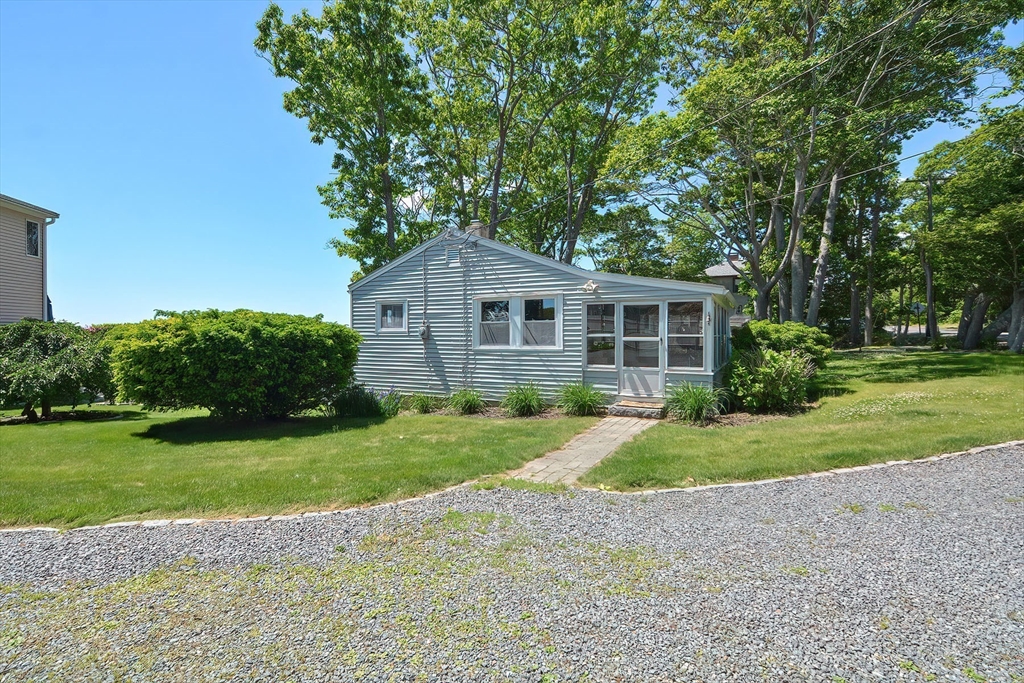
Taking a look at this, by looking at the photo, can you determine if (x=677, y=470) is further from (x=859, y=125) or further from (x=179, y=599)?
(x=859, y=125)

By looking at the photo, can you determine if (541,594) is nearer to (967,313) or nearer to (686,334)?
(686,334)

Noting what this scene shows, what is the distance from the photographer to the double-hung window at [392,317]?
46.0ft

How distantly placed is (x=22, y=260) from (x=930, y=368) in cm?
3042

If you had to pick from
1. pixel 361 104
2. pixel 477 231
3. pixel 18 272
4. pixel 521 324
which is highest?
pixel 361 104

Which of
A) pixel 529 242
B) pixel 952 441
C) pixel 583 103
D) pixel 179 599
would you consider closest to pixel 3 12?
pixel 179 599

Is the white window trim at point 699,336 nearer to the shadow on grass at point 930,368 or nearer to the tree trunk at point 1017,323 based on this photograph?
the shadow on grass at point 930,368

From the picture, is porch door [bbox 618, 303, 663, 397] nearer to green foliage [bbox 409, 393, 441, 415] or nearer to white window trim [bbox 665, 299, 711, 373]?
white window trim [bbox 665, 299, 711, 373]

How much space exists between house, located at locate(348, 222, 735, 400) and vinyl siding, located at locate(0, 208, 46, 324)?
1283cm

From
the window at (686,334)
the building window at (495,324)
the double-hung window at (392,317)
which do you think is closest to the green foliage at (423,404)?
the building window at (495,324)

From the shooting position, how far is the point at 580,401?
10984 mm

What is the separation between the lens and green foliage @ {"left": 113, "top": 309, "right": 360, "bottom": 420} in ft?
30.5

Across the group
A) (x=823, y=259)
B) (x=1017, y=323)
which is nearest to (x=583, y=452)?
(x=823, y=259)

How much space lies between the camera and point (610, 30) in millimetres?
19484

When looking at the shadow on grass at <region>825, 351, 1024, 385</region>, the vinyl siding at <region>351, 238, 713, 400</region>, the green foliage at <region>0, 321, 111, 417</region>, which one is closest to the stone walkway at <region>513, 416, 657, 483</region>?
the vinyl siding at <region>351, 238, 713, 400</region>
